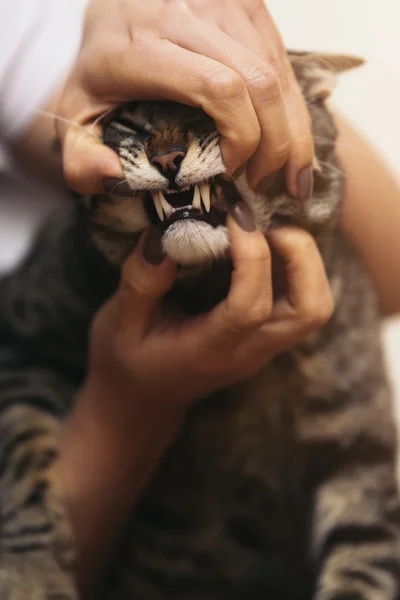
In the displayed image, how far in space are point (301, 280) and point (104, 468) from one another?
275 mm

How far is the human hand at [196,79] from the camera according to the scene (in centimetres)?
36

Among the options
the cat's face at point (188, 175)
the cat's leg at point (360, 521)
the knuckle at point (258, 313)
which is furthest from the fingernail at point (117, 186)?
the cat's leg at point (360, 521)

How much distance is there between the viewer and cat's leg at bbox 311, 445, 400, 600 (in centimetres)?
64

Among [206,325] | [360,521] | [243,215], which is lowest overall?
[360,521]

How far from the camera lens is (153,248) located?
450 millimetres

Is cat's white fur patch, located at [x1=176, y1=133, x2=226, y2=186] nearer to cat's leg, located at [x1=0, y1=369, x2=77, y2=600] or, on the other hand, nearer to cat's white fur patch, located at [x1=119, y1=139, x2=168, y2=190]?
cat's white fur patch, located at [x1=119, y1=139, x2=168, y2=190]

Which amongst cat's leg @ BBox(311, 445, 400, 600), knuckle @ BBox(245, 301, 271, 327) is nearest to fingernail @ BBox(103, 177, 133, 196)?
knuckle @ BBox(245, 301, 271, 327)

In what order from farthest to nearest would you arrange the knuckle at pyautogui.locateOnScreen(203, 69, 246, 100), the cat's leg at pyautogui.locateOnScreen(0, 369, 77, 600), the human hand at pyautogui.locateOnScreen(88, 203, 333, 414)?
the cat's leg at pyautogui.locateOnScreen(0, 369, 77, 600) → the human hand at pyautogui.locateOnScreen(88, 203, 333, 414) → the knuckle at pyautogui.locateOnScreen(203, 69, 246, 100)

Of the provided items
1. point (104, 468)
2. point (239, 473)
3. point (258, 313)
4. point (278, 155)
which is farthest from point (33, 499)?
point (278, 155)

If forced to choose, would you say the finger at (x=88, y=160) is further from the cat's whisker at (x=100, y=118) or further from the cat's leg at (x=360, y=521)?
the cat's leg at (x=360, y=521)

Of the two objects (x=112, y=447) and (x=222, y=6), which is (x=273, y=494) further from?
(x=222, y=6)

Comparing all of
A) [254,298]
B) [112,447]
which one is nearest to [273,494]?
[112,447]

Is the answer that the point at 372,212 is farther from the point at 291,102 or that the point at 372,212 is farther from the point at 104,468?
the point at 104,468

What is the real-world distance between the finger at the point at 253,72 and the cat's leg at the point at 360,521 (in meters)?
0.40
